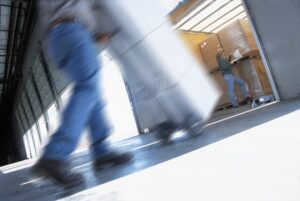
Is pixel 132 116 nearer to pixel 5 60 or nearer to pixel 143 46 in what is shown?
pixel 143 46

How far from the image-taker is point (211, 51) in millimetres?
6957

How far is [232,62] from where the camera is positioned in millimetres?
6254

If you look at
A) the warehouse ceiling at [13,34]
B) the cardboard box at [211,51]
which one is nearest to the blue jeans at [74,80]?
the cardboard box at [211,51]

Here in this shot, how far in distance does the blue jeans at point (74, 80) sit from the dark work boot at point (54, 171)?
3cm

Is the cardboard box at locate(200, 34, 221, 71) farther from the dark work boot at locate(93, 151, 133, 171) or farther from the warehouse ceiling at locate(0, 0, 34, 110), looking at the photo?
the dark work boot at locate(93, 151, 133, 171)

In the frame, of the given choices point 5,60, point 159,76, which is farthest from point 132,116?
point 5,60

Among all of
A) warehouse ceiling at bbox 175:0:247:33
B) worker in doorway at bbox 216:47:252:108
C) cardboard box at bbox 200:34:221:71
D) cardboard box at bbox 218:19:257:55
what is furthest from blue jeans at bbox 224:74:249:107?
warehouse ceiling at bbox 175:0:247:33

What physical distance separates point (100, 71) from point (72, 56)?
23cm

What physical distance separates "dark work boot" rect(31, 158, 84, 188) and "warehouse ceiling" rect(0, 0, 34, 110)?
6.74 meters

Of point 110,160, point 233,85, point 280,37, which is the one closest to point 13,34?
point 233,85

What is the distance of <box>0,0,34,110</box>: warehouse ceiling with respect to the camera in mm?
9586

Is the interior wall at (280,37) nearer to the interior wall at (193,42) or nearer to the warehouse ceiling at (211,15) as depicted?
the warehouse ceiling at (211,15)

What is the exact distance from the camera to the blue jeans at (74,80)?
155 centimetres

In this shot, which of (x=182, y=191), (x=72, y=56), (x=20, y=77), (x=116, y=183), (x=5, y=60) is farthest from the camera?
(x=20, y=77)
